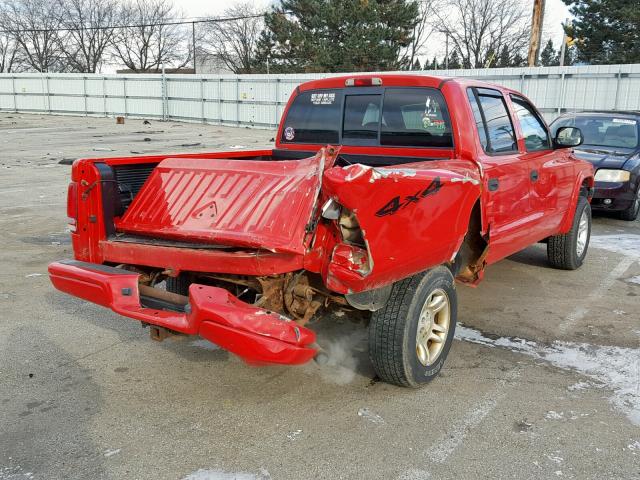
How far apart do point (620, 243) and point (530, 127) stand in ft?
11.4

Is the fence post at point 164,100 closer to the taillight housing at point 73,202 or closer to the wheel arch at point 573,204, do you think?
the wheel arch at point 573,204

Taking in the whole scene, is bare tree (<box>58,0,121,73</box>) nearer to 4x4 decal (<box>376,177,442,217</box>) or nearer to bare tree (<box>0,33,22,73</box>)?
bare tree (<box>0,33,22,73</box>)

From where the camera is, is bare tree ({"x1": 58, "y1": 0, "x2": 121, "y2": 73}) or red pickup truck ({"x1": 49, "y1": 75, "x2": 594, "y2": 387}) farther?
bare tree ({"x1": 58, "y1": 0, "x2": 121, "y2": 73})

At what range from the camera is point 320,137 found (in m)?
4.97

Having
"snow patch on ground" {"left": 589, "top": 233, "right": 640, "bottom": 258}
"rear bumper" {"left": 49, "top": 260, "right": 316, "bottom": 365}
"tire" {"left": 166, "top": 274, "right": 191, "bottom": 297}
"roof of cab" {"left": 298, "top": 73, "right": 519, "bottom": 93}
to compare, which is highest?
"roof of cab" {"left": 298, "top": 73, "right": 519, "bottom": 93}

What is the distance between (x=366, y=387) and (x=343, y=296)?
73 centimetres

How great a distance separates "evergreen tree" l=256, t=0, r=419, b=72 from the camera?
36812 mm

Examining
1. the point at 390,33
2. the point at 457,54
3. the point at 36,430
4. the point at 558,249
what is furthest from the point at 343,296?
the point at 457,54

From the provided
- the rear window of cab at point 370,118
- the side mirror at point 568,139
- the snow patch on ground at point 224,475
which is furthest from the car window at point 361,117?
the snow patch on ground at point 224,475

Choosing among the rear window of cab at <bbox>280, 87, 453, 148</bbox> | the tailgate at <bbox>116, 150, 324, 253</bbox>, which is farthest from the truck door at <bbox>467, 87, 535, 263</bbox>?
the tailgate at <bbox>116, 150, 324, 253</bbox>

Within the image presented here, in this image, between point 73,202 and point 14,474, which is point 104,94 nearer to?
point 73,202

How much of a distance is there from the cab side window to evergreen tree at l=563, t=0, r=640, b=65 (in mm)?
32141

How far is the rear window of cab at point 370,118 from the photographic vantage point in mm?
4277

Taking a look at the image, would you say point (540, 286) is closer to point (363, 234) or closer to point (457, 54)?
point (363, 234)
